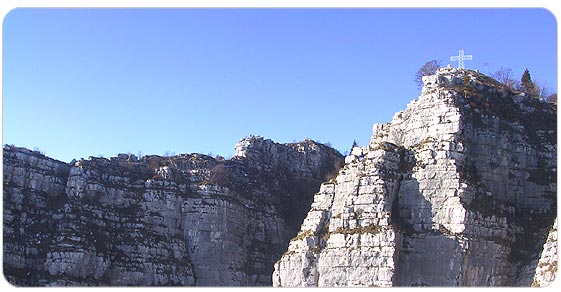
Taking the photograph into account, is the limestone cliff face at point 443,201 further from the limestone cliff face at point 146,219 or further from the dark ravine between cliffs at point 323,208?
the limestone cliff face at point 146,219

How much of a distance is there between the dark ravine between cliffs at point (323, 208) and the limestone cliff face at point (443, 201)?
0.09m

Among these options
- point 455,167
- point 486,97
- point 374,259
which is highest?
point 486,97

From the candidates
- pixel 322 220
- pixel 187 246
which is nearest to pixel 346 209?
pixel 322 220

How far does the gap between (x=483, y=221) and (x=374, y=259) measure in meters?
6.88

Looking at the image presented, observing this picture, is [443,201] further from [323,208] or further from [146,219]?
[146,219]

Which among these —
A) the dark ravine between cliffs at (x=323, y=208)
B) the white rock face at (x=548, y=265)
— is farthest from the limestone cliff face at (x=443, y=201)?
the white rock face at (x=548, y=265)

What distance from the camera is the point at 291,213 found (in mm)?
92000

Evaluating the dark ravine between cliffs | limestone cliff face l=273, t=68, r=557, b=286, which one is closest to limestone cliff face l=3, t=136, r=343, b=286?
the dark ravine between cliffs

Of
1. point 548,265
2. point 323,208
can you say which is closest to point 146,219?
point 323,208

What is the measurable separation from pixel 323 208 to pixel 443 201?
25.6 feet

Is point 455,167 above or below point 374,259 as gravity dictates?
above

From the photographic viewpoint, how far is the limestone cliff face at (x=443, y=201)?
64.9 metres

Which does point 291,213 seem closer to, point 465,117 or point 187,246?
point 187,246

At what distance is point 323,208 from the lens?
69938 mm
